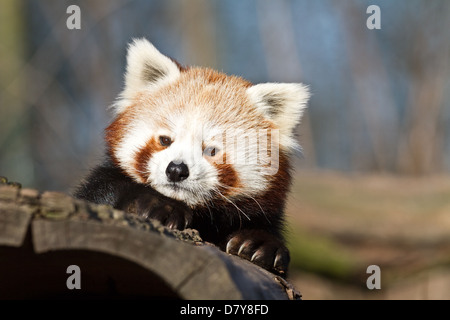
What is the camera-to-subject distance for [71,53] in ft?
39.1

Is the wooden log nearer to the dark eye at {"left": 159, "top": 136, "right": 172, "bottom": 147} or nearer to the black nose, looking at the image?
the black nose

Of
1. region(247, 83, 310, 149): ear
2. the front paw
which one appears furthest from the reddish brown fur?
region(247, 83, 310, 149): ear

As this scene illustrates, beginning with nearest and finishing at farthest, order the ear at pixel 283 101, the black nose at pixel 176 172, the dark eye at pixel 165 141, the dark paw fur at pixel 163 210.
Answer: the dark paw fur at pixel 163 210, the black nose at pixel 176 172, the dark eye at pixel 165 141, the ear at pixel 283 101

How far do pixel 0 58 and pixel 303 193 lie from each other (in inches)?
217

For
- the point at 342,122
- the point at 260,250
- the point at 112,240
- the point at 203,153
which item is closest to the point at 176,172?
the point at 203,153

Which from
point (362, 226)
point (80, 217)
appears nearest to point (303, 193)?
point (362, 226)

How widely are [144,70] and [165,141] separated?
30.2 inches

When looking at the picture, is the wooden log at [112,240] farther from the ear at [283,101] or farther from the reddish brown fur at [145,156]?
the ear at [283,101]

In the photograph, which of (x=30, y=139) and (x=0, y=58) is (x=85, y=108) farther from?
(x=0, y=58)

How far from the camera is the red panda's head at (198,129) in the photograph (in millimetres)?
3443

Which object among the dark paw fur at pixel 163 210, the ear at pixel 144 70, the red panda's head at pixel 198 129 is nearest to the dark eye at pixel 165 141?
the red panda's head at pixel 198 129

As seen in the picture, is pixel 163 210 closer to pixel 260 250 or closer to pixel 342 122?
pixel 260 250

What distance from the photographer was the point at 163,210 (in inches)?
121

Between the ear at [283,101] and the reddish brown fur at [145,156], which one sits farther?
the ear at [283,101]
